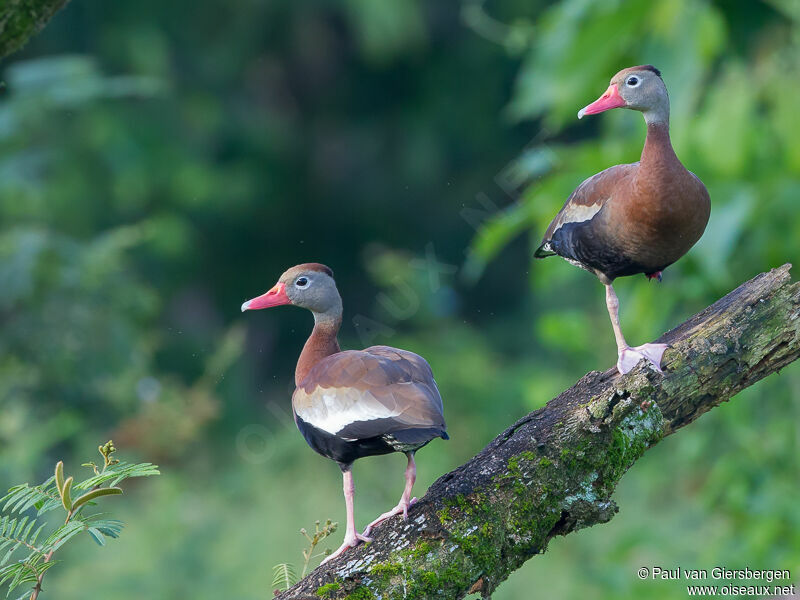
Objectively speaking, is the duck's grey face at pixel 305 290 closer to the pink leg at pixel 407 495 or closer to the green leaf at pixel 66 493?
the pink leg at pixel 407 495

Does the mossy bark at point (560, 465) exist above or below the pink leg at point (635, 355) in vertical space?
below

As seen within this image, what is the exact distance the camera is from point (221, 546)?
8.56 m

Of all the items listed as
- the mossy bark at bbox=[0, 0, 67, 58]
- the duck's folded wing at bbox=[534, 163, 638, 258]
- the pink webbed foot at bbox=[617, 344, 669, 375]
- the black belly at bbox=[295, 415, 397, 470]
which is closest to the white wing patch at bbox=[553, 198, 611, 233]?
the duck's folded wing at bbox=[534, 163, 638, 258]

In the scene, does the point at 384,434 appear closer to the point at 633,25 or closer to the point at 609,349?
the point at 633,25

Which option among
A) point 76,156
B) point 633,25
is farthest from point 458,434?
point 76,156

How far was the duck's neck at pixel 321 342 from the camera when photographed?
8.50 feet

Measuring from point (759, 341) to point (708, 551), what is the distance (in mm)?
4148

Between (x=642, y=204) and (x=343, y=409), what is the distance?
0.82 metres

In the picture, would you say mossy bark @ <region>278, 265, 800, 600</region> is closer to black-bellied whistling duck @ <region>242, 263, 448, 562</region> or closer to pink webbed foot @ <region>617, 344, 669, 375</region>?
pink webbed foot @ <region>617, 344, 669, 375</region>

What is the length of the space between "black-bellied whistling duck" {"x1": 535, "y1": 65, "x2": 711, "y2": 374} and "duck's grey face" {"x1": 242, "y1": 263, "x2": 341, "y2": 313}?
0.61 metres

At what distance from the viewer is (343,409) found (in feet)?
7.68

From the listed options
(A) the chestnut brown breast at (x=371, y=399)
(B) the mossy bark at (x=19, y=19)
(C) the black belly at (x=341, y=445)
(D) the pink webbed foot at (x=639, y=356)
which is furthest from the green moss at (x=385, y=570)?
(B) the mossy bark at (x=19, y=19)

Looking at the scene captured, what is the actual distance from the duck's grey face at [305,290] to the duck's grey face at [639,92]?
0.74m

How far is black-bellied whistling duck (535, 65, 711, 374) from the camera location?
2.35 metres
